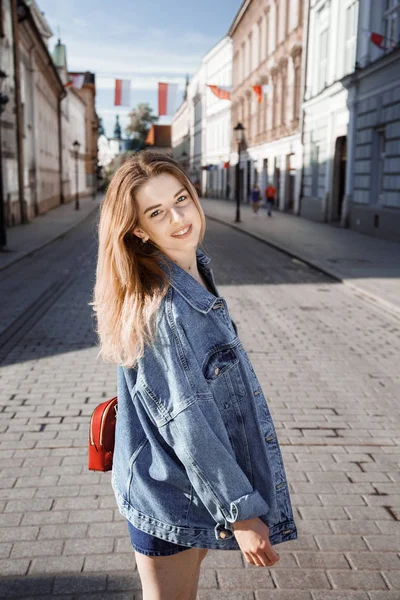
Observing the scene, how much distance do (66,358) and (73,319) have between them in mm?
1948

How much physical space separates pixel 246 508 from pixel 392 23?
20.7 meters

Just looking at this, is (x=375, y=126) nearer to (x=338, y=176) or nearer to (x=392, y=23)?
(x=392, y=23)

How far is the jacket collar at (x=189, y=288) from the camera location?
175cm

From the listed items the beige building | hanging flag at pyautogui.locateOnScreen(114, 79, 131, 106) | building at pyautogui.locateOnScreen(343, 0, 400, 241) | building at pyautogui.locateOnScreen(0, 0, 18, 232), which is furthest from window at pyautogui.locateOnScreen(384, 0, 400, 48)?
building at pyautogui.locateOnScreen(0, 0, 18, 232)

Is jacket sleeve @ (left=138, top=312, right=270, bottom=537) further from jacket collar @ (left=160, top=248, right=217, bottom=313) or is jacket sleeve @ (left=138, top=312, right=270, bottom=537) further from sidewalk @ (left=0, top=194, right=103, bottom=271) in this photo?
sidewalk @ (left=0, top=194, right=103, bottom=271)

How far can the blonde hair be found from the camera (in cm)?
173

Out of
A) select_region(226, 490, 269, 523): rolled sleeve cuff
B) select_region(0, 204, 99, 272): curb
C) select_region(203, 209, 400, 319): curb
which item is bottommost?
select_region(0, 204, 99, 272): curb

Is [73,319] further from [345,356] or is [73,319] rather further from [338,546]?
[338,546]

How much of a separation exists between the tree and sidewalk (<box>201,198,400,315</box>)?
87683 millimetres

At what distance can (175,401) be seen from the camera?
1674mm

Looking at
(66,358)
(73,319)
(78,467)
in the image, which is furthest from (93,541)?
(73,319)

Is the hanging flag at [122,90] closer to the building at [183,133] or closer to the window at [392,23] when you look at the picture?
the window at [392,23]

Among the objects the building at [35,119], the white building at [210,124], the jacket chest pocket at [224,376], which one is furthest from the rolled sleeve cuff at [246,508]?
the white building at [210,124]

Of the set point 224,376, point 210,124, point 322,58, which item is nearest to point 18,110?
point 322,58
